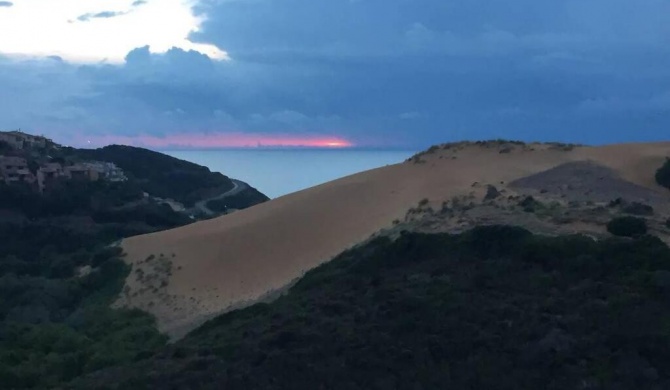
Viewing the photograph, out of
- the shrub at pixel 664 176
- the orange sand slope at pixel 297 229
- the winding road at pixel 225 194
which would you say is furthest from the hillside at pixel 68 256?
the shrub at pixel 664 176

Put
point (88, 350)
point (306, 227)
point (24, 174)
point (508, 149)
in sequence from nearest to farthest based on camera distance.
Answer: point (88, 350)
point (306, 227)
point (508, 149)
point (24, 174)

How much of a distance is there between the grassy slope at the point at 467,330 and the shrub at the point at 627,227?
1218mm

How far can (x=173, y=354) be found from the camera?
13625mm

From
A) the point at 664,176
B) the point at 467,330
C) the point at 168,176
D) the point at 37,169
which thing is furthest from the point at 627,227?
the point at 168,176

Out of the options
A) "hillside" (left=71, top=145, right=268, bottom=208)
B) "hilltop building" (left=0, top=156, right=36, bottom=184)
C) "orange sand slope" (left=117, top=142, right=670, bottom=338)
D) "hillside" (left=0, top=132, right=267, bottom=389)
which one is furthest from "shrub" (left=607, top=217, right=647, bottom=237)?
"hillside" (left=71, top=145, right=268, bottom=208)

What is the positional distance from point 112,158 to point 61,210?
4082cm

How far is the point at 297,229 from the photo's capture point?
26.3 m

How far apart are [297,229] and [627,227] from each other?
1215 cm

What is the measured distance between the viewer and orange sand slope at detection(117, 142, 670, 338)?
2269 cm

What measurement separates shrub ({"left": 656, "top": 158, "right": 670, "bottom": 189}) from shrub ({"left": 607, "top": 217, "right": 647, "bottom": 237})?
20.1ft

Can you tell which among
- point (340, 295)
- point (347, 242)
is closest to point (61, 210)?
point (347, 242)

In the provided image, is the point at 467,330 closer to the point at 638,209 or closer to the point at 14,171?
the point at 638,209

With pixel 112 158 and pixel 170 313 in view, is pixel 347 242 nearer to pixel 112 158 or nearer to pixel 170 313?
pixel 170 313

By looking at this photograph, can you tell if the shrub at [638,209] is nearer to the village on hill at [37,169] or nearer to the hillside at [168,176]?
the village on hill at [37,169]
